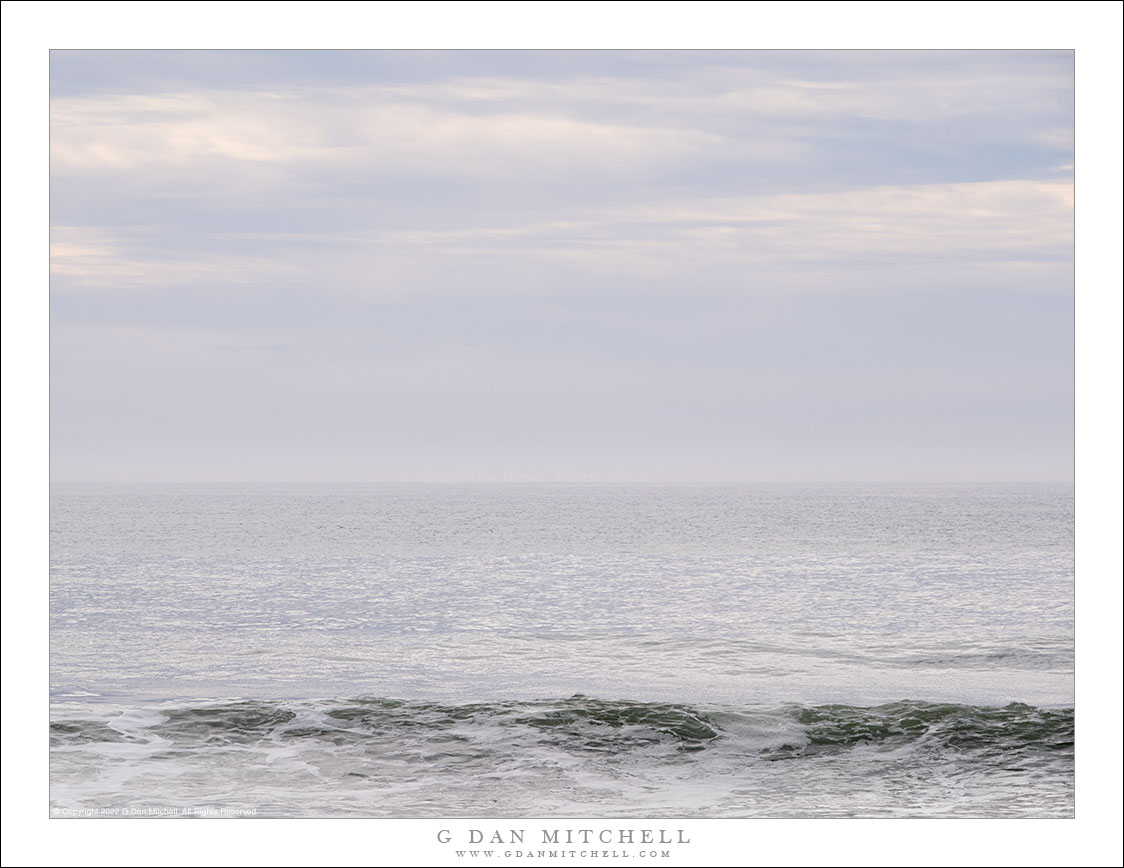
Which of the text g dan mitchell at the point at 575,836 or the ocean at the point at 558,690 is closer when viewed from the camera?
the text g dan mitchell at the point at 575,836

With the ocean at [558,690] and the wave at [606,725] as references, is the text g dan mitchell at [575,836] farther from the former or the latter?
the wave at [606,725]

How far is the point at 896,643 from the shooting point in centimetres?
1262

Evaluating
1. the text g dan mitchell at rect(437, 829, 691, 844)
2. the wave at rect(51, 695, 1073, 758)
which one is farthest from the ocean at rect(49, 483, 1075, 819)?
the text g dan mitchell at rect(437, 829, 691, 844)

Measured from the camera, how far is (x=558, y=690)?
29.8 ft

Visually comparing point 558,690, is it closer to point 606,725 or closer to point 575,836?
point 606,725

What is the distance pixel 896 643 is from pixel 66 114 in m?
10.9

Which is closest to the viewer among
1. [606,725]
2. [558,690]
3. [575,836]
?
[575,836]

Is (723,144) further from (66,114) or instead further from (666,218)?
(66,114)

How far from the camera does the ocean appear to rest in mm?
5082

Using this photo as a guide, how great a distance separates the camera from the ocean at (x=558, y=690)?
16.7 feet

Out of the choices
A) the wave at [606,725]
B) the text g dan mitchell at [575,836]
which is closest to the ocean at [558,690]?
the wave at [606,725]

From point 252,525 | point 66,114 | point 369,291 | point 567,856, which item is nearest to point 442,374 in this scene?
point 369,291

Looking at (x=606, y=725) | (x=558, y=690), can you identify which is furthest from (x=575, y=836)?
(x=558, y=690)

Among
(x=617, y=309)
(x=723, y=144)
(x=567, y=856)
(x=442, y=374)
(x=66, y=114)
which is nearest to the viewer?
(x=567, y=856)
